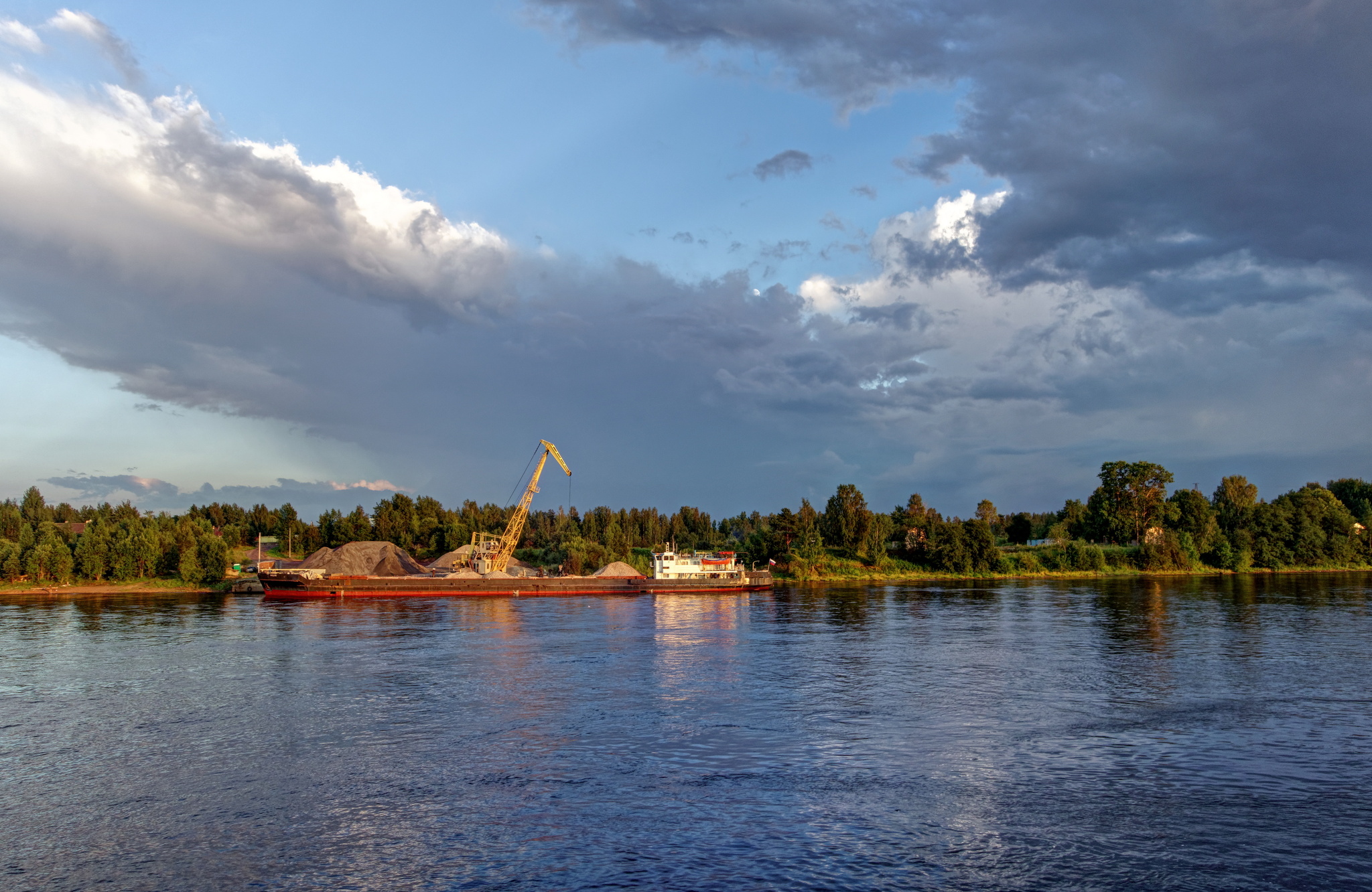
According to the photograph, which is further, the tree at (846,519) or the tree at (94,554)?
the tree at (846,519)

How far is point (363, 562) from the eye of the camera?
137000 millimetres

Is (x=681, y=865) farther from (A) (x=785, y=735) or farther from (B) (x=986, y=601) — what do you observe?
(B) (x=986, y=601)

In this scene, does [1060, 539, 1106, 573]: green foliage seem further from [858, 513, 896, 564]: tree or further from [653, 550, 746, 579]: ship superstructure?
[653, 550, 746, 579]: ship superstructure

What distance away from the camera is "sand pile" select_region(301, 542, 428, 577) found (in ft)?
444

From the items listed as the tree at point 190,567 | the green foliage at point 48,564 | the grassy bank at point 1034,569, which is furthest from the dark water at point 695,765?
the green foliage at point 48,564

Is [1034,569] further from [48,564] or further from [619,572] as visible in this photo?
[48,564]

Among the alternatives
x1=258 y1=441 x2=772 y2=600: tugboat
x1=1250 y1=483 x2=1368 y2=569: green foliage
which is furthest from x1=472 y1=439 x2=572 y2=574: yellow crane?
x1=1250 y1=483 x2=1368 y2=569: green foliage

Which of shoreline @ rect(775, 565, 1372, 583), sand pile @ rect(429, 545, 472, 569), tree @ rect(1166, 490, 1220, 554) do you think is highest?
tree @ rect(1166, 490, 1220, 554)

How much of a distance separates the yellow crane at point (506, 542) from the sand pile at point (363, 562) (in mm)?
10973

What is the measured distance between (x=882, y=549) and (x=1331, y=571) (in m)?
101

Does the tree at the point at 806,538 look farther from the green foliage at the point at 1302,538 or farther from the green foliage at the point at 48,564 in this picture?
the green foliage at the point at 48,564

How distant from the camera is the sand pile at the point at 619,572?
13725 centimetres

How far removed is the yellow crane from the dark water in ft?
250

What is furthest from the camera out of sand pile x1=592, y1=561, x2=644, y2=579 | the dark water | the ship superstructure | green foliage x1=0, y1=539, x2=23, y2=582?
green foliage x1=0, y1=539, x2=23, y2=582
